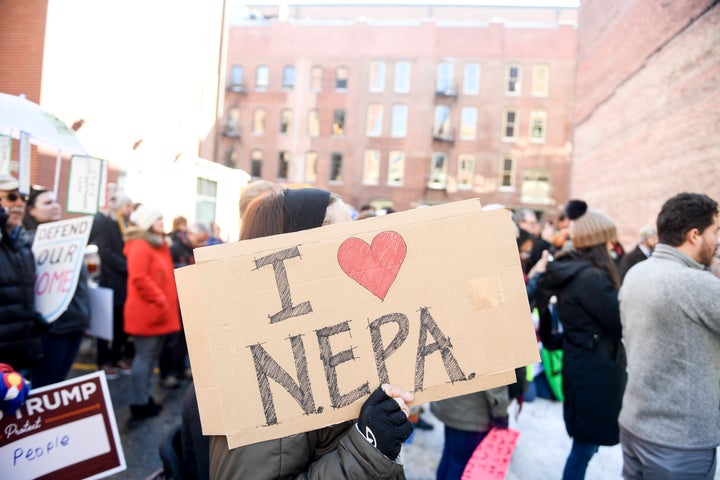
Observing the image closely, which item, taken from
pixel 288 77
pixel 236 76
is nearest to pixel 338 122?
pixel 288 77

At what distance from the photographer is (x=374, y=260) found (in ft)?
4.14

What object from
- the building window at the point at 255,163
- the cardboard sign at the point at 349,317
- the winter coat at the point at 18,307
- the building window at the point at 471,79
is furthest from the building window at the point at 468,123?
the cardboard sign at the point at 349,317

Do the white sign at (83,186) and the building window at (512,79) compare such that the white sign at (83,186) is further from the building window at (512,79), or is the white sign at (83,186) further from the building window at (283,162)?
the building window at (512,79)

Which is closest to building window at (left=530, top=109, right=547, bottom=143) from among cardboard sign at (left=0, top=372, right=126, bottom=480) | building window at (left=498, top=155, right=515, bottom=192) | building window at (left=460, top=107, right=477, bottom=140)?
building window at (left=498, top=155, right=515, bottom=192)

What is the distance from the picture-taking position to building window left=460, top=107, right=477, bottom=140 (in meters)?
29.6

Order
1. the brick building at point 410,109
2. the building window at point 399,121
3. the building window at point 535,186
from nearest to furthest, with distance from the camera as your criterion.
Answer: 1. the building window at point 535,186
2. the brick building at point 410,109
3. the building window at point 399,121

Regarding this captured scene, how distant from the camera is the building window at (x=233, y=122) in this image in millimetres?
31734

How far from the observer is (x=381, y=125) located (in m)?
30.1

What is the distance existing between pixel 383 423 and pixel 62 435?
78.7 inches

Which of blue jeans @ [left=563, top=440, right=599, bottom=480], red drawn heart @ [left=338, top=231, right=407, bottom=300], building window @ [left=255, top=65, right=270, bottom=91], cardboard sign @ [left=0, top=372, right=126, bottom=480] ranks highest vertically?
building window @ [left=255, top=65, right=270, bottom=91]

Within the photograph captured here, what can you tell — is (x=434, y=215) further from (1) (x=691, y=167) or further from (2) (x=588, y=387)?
(1) (x=691, y=167)

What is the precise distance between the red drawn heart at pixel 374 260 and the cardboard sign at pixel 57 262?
279cm

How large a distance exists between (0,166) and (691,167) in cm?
1315

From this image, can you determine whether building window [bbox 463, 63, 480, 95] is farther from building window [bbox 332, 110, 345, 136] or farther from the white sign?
the white sign
